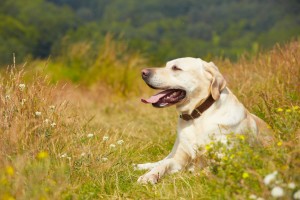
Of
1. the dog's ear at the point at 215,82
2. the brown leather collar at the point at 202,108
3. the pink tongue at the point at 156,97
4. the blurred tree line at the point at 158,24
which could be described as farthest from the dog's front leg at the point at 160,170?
the blurred tree line at the point at 158,24

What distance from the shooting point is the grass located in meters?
3.47

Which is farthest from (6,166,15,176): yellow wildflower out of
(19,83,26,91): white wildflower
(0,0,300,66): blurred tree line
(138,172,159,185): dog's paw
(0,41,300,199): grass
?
(0,0,300,66): blurred tree line

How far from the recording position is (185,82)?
4910 mm

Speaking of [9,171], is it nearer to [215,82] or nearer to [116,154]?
[116,154]

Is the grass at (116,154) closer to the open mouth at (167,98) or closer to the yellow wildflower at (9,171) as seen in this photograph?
the yellow wildflower at (9,171)

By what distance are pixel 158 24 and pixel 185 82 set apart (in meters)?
45.5

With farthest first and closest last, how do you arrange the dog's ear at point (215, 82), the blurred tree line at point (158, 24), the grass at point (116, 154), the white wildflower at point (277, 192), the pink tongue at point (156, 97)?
the blurred tree line at point (158, 24), the pink tongue at point (156, 97), the dog's ear at point (215, 82), the grass at point (116, 154), the white wildflower at point (277, 192)

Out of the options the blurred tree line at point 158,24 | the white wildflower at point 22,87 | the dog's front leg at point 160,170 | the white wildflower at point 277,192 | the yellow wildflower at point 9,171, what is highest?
the white wildflower at point 277,192

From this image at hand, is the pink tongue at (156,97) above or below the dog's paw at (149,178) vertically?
above

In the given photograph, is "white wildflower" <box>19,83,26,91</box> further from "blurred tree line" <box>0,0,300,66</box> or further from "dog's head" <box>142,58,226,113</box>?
"blurred tree line" <box>0,0,300,66</box>

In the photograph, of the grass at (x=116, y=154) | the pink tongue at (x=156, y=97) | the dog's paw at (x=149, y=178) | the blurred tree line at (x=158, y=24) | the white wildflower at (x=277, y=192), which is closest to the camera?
the white wildflower at (x=277, y=192)

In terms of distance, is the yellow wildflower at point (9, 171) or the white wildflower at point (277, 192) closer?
the white wildflower at point (277, 192)

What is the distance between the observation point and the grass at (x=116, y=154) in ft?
11.4

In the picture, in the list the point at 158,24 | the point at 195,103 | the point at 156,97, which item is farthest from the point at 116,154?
the point at 158,24
